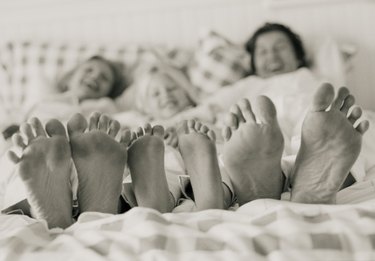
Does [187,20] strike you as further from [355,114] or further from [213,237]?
[213,237]

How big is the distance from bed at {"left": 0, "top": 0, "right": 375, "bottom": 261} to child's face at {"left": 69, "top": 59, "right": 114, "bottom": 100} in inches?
4.9

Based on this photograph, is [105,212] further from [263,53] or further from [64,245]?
[263,53]

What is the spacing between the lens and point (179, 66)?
1936mm

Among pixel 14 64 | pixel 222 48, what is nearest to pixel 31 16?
pixel 14 64

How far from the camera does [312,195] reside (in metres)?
0.95

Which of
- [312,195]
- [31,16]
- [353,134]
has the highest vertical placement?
[31,16]

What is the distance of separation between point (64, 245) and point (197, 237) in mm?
198

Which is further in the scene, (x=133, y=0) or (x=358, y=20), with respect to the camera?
(x=133, y=0)

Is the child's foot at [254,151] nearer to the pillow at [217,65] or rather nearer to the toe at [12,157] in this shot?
the toe at [12,157]

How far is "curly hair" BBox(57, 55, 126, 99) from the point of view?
194 cm

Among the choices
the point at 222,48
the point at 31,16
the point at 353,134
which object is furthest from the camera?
the point at 31,16

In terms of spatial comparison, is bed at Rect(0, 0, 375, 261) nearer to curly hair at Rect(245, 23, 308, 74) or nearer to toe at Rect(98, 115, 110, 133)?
curly hair at Rect(245, 23, 308, 74)

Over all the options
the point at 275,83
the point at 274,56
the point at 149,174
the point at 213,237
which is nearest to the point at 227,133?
the point at 149,174

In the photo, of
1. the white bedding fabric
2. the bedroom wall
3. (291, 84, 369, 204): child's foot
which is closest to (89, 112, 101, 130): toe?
the white bedding fabric
